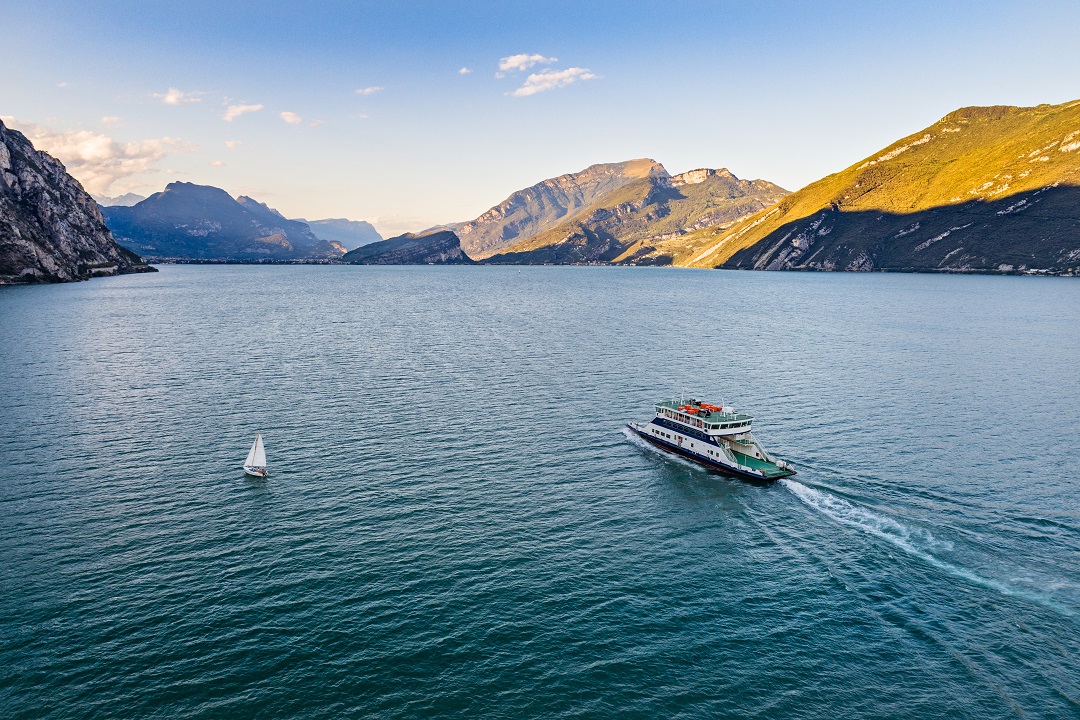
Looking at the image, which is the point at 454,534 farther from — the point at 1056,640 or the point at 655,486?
the point at 1056,640

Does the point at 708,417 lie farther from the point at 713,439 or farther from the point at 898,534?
the point at 898,534

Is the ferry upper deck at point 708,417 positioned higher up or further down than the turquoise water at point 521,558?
higher up

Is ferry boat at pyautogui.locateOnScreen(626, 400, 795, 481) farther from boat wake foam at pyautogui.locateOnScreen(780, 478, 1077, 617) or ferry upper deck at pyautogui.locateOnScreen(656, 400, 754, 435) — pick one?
boat wake foam at pyautogui.locateOnScreen(780, 478, 1077, 617)

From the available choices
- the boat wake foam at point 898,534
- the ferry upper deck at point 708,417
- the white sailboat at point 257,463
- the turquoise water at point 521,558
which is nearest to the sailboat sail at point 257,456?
the white sailboat at point 257,463

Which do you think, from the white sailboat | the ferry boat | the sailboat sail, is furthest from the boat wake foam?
the sailboat sail

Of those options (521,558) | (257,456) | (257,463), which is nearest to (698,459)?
(521,558)

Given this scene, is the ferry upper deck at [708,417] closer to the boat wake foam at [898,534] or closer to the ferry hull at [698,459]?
the ferry hull at [698,459]
